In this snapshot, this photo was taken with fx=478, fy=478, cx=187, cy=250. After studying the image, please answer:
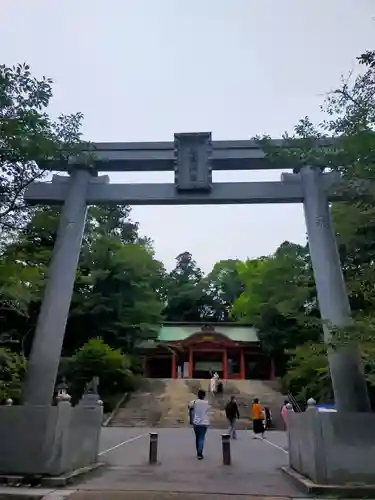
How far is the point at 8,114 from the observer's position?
7.39 meters

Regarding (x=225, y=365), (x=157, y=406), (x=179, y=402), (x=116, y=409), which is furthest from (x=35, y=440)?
(x=225, y=365)

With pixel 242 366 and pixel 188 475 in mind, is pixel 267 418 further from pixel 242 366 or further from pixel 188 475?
pixel 188 475

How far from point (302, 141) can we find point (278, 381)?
26.0m

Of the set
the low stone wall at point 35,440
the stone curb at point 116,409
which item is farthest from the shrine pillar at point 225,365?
the low stone wall at point 35,440

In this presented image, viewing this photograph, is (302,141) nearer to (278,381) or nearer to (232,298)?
(278,381)

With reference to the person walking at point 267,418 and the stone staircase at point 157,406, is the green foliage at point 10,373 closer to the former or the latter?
Answer: the person walking at point 267,418

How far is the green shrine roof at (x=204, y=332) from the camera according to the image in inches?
1414

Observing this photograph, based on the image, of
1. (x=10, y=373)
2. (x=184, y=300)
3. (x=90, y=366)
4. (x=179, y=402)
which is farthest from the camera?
(x=184, y=300)

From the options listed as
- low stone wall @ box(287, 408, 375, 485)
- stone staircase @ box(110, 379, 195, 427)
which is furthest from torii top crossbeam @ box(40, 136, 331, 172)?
stone staircase @ box(110, 379, 195, 427)

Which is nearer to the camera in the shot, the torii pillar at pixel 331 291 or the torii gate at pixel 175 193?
the torii pillar at pixel 331 291

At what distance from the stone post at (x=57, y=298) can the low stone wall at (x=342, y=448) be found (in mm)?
4698

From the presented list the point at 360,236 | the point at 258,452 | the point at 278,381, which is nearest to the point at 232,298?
the point at 278,381

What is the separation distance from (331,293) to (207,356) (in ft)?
94.5

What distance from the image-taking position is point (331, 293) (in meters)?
8.99
